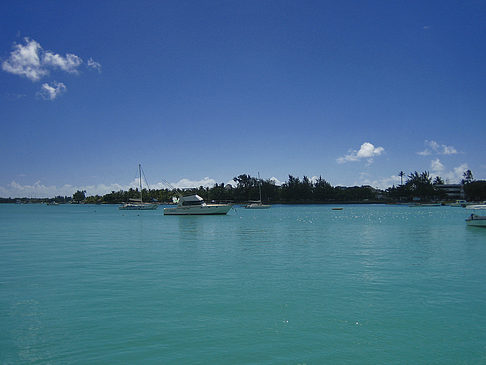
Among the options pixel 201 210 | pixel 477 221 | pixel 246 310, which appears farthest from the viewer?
pixel 201 210

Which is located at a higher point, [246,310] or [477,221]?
[477,221]

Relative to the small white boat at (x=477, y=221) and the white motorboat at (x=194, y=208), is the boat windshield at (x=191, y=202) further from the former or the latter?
the small white boat at (x=477, y=221)

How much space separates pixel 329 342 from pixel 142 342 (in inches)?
187

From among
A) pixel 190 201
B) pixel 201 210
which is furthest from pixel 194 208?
pixel 190 201

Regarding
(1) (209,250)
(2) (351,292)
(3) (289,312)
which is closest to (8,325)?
(3) (289,312)

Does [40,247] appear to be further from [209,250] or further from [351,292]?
[351,292]

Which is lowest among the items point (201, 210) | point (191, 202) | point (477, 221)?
point (477, 221)

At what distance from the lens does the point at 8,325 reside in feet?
36.6

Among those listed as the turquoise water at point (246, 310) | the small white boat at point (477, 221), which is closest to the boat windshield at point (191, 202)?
the small white boat at point (477, 221)

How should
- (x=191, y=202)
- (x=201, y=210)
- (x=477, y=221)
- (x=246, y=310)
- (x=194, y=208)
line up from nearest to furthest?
1. (x=246, y=310)
2. (x=477, y=221)
3. (x=194, y=208)
4. (x=201, y=210)
5. (x=191, y=202)

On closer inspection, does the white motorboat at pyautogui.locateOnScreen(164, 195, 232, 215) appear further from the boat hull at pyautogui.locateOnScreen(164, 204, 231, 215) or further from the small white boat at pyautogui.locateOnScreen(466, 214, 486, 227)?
the small white boat at pyautogui.locateOnScreen(466, 214, 486, 227)

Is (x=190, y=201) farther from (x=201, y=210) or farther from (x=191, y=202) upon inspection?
(x=201, y=210)

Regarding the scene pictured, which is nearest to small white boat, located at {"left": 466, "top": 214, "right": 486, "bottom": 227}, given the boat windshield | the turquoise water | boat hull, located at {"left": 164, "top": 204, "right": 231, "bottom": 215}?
the turquoise water

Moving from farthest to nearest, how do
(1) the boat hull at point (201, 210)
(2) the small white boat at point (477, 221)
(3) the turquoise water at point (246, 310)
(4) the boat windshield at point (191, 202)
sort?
(4) the boat windshield at point (191, 202) < (1) the boat hull at point (201, 210) < (2) the small white boat at point (477, 221) < (3) the turquoise water at point (246, 310)
